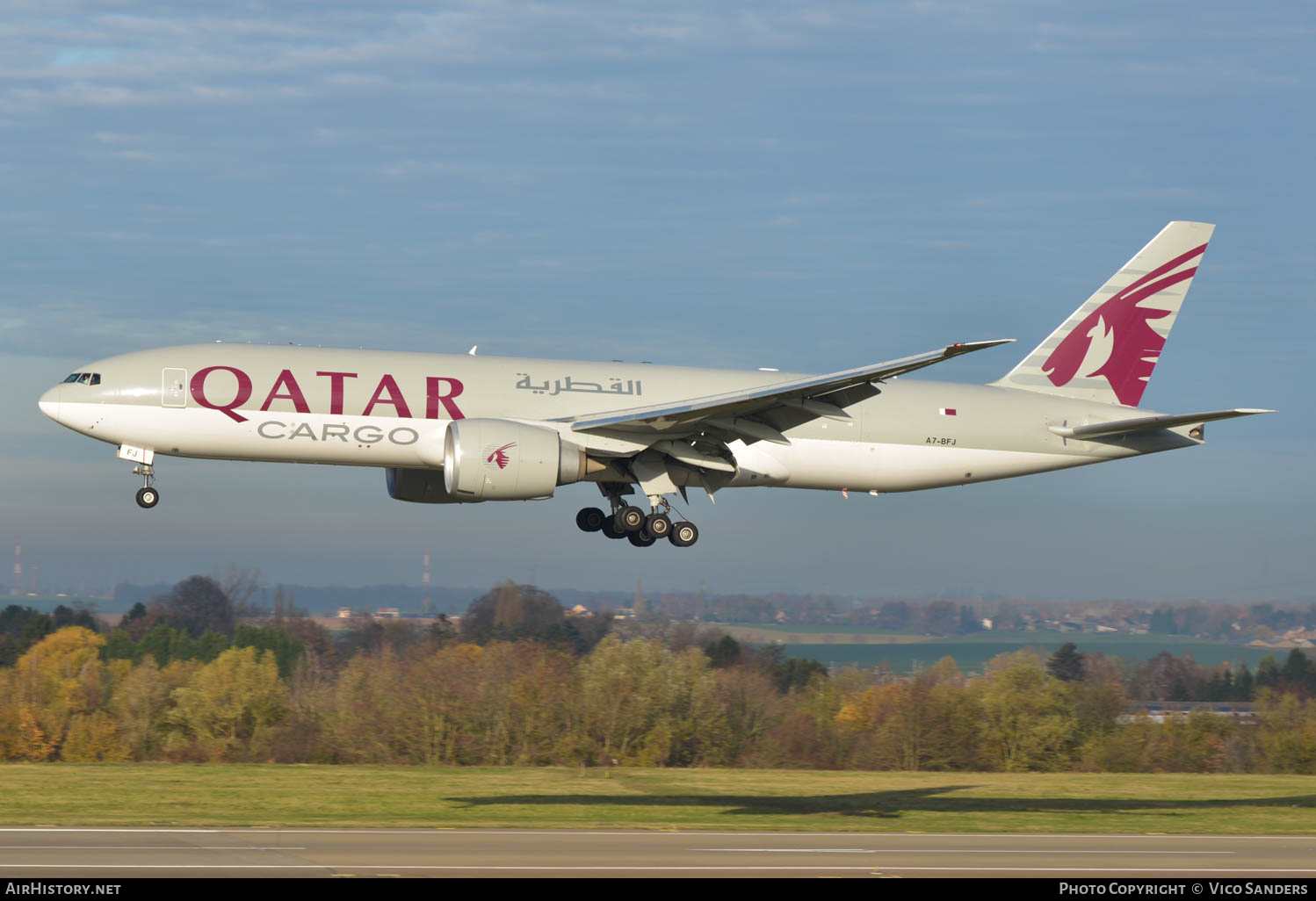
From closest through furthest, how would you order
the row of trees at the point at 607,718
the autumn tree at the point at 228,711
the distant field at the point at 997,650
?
the row of trees at the point at 607,718 < the autumn tree at the point at 228,711 < the distant field at the point at 997,650

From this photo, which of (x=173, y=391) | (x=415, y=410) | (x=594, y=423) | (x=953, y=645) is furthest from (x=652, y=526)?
(x=953, y=645)

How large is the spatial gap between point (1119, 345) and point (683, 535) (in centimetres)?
1488

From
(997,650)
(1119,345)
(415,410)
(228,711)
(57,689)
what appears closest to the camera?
(415,410)

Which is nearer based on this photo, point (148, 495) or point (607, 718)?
point (148, 495)

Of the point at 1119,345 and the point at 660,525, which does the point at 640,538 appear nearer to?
the point at 660,525

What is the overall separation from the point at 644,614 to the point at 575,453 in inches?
2775

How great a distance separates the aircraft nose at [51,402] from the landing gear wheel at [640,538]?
14.4 metres

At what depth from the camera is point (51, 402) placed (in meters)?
32.8

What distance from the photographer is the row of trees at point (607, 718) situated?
55.2m

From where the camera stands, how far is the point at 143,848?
24.3m

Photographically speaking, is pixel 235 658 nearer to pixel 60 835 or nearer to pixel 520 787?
pixel 520 787

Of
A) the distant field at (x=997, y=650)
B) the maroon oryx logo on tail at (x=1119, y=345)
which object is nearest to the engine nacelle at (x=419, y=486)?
the maroon oryx logo on tail at (x=1119, y=345)

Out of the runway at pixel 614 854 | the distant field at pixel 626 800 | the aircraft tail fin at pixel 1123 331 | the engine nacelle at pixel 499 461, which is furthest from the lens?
the aircraft tail fin at pixel 1123 331

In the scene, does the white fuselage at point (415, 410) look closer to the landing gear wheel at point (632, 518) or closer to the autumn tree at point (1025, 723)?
the landing gear wheel at point (632, 518)
